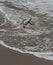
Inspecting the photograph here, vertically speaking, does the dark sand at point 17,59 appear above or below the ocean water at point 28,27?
above

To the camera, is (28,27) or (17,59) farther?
(28,27)

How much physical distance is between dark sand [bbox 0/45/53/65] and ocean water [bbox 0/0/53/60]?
0.49ft

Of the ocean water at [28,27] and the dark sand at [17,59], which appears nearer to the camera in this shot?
the dark sand at [17,59]

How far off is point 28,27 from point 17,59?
68.5 inches

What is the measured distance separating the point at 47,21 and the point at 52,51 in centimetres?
178

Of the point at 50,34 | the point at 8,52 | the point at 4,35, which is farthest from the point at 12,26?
the point at 8,52

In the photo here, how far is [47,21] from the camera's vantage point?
20.2 ft

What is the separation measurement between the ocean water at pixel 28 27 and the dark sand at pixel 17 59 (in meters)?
0.15

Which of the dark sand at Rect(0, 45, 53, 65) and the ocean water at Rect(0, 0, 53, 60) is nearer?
the dark sand at Rect(0, 45, 53, 65)

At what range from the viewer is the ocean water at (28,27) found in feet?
15.5

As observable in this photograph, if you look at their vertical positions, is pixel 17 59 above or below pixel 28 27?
above

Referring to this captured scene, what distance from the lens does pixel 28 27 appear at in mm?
5875

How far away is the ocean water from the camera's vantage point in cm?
471

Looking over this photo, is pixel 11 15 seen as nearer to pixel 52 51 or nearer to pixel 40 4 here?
pixel 40 4
